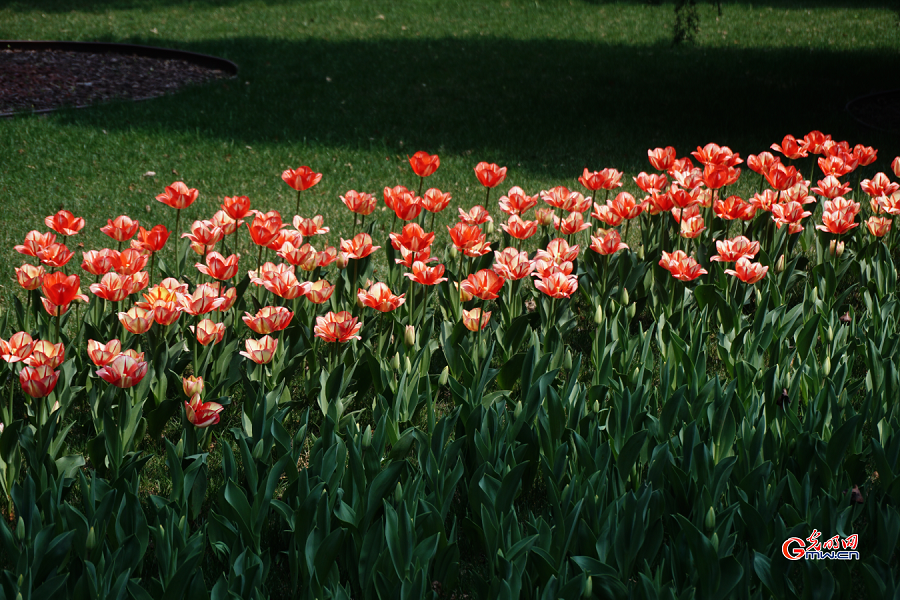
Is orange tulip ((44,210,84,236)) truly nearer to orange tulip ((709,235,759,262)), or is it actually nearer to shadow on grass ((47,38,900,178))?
orange tulip ((709,235,759,262))

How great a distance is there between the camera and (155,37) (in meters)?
12.0

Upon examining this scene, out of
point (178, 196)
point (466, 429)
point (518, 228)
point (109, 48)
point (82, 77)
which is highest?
point (109, 48)

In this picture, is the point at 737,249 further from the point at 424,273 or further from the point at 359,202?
the point at 359,202

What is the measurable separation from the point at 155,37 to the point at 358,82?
4471 millimetres

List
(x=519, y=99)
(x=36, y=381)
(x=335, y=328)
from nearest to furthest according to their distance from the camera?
(x=36, y=381)
(x=335, y=328)
(x=519, y=99)

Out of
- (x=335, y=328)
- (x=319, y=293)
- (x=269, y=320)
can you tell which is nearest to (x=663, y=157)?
(x=319, y=293)

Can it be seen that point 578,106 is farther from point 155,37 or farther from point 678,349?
point 155,37

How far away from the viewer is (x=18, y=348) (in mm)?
2242

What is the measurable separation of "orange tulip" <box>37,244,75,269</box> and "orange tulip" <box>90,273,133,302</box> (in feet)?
0.91

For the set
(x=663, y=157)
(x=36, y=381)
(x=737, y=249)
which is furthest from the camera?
(x=663, y=157)

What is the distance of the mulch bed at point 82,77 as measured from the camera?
829 centimetres

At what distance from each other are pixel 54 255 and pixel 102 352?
28.1 inches

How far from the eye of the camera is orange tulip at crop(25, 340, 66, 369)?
214 centimetres

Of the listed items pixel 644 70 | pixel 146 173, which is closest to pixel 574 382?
pixel 146 173
